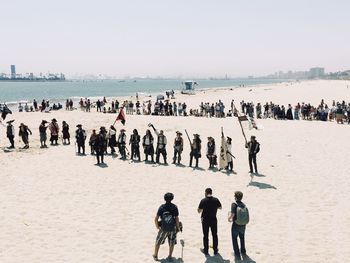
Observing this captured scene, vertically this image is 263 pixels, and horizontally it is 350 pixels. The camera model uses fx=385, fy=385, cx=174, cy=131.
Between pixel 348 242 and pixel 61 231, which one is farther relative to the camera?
pixel 61 231

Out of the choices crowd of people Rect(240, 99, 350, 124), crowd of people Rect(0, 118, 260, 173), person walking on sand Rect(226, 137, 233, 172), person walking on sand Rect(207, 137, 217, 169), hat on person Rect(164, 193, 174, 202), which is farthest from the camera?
crowd of people Rect(240, 99, 350, 124)

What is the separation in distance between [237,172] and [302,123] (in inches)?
638

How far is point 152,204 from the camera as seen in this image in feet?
40.7

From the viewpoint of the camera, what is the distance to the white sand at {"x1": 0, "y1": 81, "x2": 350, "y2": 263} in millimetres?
9023

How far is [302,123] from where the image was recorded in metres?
30.6

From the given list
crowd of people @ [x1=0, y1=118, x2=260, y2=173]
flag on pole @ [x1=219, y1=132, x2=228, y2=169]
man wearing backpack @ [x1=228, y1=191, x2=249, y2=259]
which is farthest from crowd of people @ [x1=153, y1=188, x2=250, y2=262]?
flag on pole @ [x1=219, y1=132, x2=228, y2=169]

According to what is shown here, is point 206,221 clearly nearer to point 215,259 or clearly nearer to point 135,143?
point 215,259

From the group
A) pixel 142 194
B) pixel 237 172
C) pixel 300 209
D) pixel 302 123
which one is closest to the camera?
pixel 300 209

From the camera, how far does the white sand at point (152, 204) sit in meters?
9.02

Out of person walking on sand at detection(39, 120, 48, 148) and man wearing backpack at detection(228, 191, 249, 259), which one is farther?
person walking on sand at detection(39, 120, 48, 148)

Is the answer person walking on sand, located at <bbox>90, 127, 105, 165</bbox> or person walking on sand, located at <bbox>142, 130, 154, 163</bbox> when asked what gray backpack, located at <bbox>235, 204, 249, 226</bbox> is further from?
person walking on sand, located at <bbox>90, 127, 105, 165</bbox>

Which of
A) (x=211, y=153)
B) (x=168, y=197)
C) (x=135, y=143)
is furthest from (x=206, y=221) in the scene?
(x=135, y=143)

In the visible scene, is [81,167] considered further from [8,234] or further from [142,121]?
[142,121]

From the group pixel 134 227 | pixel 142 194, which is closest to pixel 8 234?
pixel 134 227
